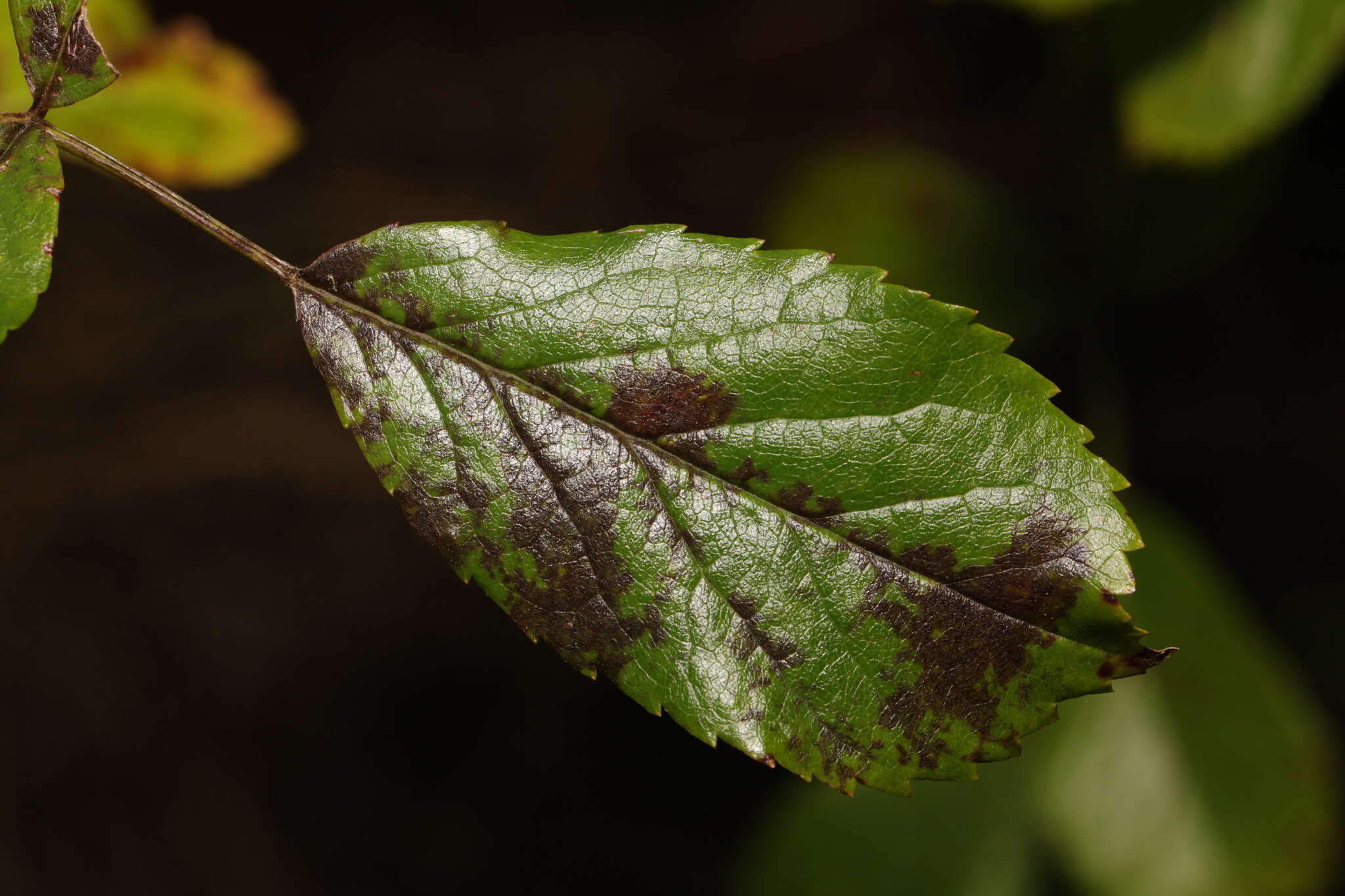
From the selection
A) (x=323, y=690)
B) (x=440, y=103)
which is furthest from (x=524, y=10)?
(x=323, y=690)

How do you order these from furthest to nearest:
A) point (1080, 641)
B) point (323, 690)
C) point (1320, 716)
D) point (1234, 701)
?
point (323, 690) < point (1320, 716) < point (1234, 701) < point (1080, 641)

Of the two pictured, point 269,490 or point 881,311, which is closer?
point 881,311

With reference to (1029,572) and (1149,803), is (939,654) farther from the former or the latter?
(1149,803)

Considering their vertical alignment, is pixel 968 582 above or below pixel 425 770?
→ above

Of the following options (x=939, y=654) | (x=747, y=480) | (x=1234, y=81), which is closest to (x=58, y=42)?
(x=747, y=480)

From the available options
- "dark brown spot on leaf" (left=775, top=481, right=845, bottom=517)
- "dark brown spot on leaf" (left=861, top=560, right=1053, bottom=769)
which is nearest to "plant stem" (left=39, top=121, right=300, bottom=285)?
"dark brown spot on leaf" (left=775, top=481, right=845, bottom=517)

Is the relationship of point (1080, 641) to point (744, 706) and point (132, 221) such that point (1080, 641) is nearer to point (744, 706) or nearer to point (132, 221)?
point (744, 706)

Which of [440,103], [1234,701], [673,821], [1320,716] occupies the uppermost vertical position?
[440,103]
